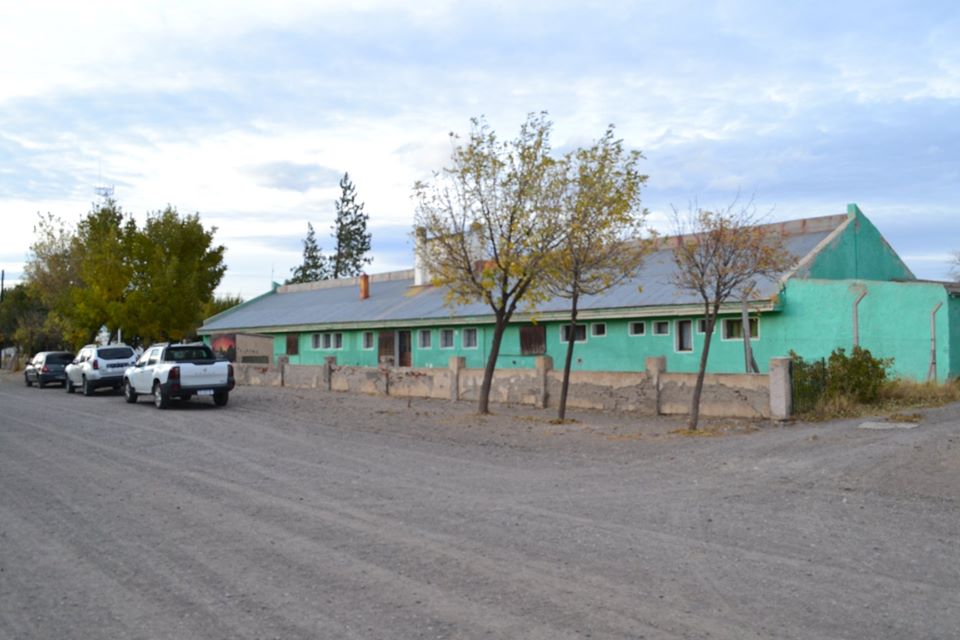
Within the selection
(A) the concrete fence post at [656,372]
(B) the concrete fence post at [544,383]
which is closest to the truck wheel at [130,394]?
(B) the concrete fence post at [544,383]

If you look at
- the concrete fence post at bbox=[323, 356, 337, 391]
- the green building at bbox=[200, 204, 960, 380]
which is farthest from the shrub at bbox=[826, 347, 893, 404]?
the concrete fence post at bbox=[323, 356, 337, 391]

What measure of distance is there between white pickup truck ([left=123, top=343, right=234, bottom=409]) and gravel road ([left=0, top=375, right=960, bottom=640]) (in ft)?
22.7

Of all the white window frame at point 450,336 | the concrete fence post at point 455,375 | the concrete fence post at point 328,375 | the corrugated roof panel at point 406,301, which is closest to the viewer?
the concrete fence post at point 455,375

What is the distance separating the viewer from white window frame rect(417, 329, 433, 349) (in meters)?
36.3

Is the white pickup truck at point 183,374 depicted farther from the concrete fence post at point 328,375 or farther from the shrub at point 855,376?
the shrub at point 855,376

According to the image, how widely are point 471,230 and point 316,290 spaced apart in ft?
→ 110

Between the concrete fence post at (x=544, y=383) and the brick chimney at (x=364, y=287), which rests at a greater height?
the brick chimney at (x=364, y=287)

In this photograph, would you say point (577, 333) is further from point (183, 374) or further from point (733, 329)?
point (183, 374)

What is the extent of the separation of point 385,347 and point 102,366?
11.6 metres

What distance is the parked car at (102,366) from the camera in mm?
31609

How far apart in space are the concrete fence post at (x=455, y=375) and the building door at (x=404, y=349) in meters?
10.7

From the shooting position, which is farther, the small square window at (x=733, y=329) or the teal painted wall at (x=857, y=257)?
the teal painted wall at (x=857, y=257)

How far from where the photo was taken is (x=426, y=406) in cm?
2512

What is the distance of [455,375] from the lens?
26781mm
